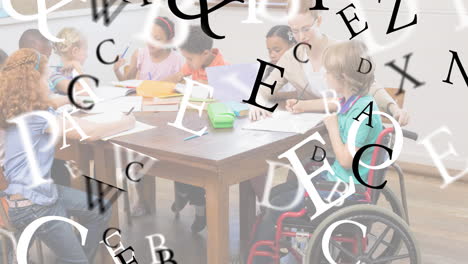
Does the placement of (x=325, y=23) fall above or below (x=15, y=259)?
above

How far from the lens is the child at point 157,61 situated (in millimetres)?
3062

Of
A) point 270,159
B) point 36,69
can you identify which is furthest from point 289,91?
point 36,69

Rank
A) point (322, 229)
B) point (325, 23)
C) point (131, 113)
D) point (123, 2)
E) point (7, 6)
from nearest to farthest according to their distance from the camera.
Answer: point (322, 229)
point (131, 113)
point (7, 6)
point (325, 23)
point (123, 2)

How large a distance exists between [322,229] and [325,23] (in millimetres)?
2171

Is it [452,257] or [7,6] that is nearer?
[452,257]

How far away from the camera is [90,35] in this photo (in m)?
4.02

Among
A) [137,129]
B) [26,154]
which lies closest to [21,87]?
[26,154]

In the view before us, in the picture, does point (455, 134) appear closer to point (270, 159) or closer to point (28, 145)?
point (270, 159)

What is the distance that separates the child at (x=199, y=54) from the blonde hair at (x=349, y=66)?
0.97m

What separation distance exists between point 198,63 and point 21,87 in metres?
1.08

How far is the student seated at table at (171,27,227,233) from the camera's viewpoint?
111 inches

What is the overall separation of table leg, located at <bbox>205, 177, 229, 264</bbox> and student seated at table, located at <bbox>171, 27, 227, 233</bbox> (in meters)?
0.87

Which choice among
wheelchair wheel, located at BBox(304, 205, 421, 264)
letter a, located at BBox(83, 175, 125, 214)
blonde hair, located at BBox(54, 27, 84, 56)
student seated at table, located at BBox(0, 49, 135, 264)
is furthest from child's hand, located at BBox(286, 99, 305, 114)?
blonde hair, located at BBox(54, 27, 84, 56)

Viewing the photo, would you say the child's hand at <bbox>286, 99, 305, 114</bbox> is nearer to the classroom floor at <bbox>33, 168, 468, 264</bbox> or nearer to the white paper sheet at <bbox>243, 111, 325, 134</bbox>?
the white paper sheet at <bbox>243, 111, 325, 134</bbox>
